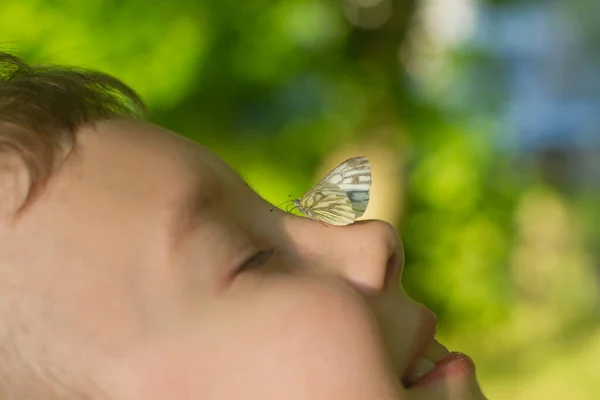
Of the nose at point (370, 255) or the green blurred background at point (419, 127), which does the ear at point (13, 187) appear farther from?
the green blurred background at point (419, 127)

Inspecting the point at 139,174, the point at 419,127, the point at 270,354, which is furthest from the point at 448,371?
the point at 419,127

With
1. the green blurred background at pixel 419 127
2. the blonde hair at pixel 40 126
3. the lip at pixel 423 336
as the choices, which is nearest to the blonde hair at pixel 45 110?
the blonde hair at pixel 40 126

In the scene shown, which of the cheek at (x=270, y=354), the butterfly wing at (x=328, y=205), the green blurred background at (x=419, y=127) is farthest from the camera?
the green blurred background at (x=419, y=127)

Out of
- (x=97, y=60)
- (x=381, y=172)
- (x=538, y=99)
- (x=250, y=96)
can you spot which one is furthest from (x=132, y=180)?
(x=538, y=99)

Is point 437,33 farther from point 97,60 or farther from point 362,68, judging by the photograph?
point 97,60

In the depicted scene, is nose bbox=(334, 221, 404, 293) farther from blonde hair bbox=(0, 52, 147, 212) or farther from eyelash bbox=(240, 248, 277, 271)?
blonde hair bbox=(0, 52, 147, 212)

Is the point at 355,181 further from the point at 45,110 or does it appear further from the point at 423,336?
the point at 45,110
